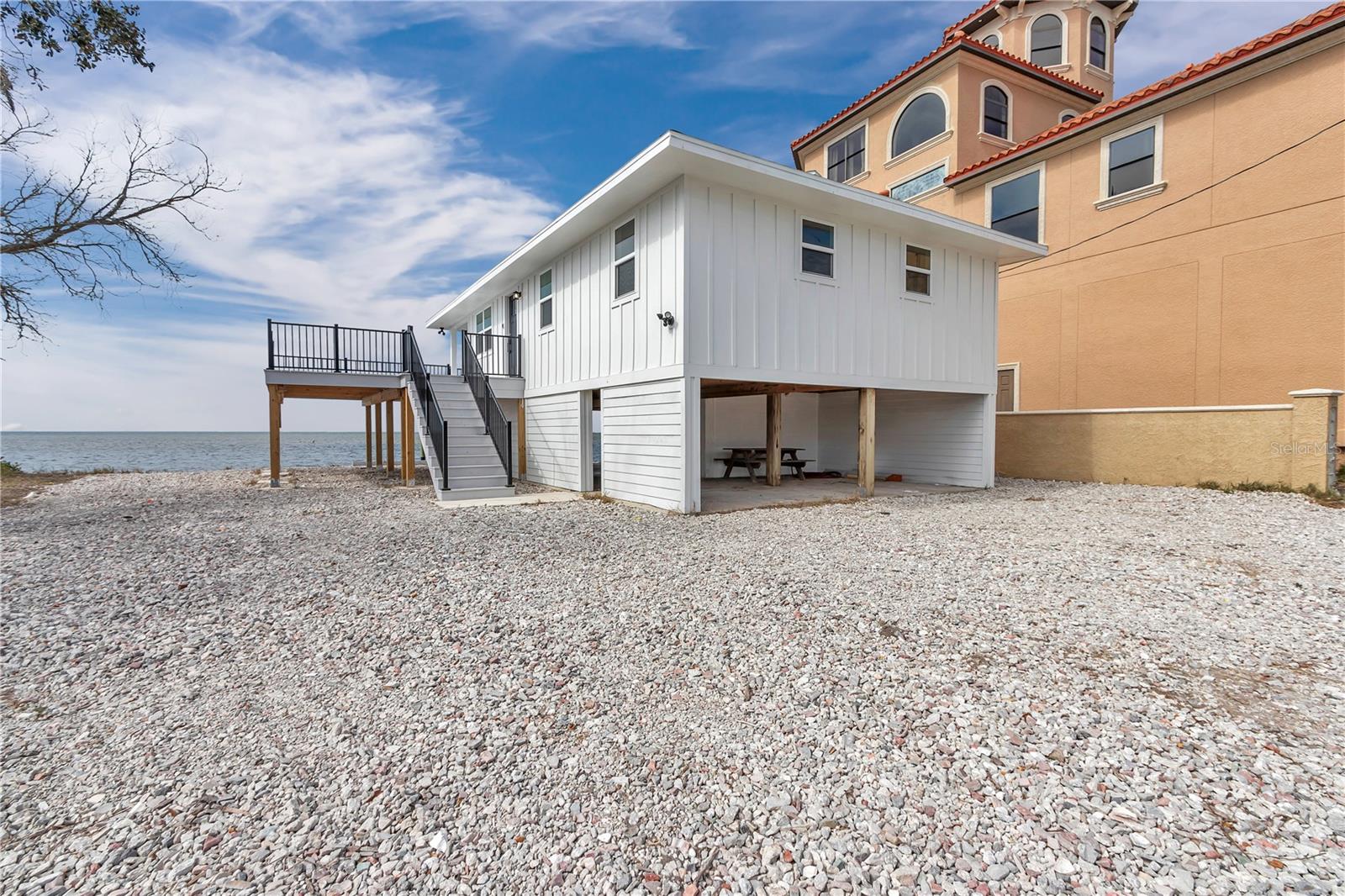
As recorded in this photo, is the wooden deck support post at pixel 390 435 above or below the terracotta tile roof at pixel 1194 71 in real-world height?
below

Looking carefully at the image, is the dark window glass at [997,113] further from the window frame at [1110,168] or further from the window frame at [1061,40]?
the window frame at [1110,168]

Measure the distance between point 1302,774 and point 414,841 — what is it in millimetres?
3283

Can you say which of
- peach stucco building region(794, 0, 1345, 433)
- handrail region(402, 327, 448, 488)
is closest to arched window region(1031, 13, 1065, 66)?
peach stucco building region(794, 0, 1345, 433)

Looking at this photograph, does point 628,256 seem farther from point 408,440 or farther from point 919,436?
point 919,436

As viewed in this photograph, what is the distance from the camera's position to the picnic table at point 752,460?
11.9m

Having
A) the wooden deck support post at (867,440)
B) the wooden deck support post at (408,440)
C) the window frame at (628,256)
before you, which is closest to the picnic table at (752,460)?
the wooden deck support post at (867,440)

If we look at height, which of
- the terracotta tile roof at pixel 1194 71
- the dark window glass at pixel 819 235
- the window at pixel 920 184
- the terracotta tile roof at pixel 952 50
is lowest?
the dark window glass at pixel 819 235

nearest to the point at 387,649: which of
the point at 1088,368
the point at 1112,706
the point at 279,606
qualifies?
the point at 279,606

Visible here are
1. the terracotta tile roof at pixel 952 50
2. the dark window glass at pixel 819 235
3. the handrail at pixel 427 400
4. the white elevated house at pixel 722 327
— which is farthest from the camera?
the terracotta tile roof at pixel 952 50

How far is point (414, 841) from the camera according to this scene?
1886mm

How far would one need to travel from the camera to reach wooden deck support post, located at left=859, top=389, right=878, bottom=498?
953 centimetres

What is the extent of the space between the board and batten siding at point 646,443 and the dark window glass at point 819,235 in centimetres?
323

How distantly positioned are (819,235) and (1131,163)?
8177 mm

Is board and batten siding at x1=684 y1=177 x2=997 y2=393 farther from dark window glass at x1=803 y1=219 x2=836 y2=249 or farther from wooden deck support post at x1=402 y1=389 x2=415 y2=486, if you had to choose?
wooden deck support post at x1=402 y1=389 x2=415 y2=486
